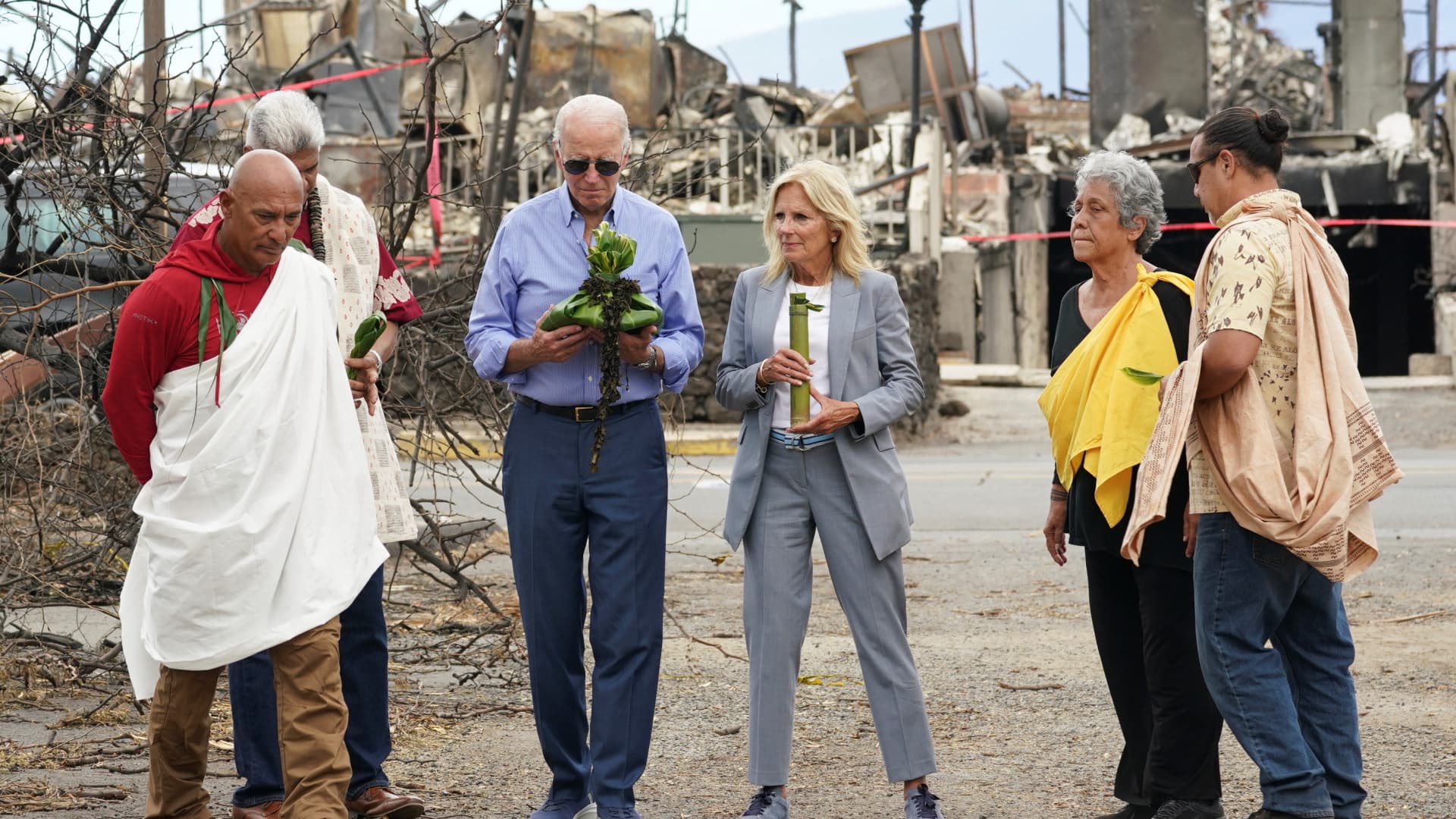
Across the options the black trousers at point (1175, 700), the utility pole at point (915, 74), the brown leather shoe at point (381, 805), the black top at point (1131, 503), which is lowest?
the brown leather shoe at point (381, 805)

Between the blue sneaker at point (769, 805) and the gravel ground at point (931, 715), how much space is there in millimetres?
202

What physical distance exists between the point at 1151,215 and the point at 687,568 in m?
5.36

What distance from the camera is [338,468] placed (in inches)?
167

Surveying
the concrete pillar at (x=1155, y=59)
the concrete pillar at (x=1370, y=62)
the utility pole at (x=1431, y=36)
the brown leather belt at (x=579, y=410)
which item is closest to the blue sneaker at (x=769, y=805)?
the brown leather belt at (x=579, y=410)

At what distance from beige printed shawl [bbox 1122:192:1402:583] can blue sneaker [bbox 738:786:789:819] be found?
4.06ft

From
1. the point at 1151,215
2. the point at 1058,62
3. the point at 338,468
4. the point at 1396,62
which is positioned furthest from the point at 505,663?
the point at 1058,62

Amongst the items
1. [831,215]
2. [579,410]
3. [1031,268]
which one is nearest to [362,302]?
[579,410]

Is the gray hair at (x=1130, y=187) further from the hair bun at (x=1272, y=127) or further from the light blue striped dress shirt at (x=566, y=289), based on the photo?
the light blue striped dress shirt at (x=566, y=289)

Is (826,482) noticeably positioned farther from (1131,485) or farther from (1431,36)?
(1431,36)

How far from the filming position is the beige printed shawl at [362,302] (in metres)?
4.77

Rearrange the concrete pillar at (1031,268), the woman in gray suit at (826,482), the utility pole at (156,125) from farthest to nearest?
the concrete pillar at (1031,268)
the utility pole at (156,125)
the woman in gray suit at (826,482)

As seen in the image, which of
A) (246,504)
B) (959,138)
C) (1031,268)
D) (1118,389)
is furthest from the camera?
(959,138)

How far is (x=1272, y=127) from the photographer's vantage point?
171 inches

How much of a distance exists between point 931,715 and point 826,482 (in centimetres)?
167
